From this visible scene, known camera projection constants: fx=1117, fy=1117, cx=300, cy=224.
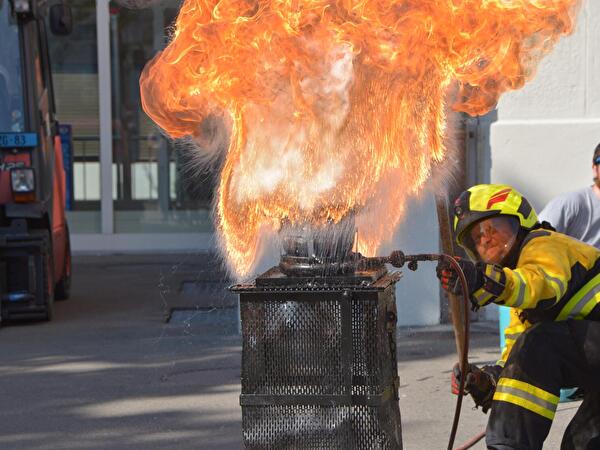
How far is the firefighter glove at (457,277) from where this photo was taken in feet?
12.5

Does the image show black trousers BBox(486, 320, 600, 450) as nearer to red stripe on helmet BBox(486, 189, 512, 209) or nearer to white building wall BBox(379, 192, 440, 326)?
red stripe on helmet BBox(486, 189, 512, 209)

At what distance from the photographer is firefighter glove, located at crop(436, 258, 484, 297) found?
12.5 feet

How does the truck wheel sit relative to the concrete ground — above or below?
above

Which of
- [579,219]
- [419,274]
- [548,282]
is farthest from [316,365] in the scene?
[419,274]

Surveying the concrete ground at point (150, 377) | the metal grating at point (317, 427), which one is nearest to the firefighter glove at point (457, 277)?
the metal grating at point (317, 427)

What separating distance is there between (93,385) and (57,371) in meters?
0.62

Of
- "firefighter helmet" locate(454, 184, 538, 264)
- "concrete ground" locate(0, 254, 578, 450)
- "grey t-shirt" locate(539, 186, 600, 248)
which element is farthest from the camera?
"concrete ground" locate(0, 254, 578, 450)

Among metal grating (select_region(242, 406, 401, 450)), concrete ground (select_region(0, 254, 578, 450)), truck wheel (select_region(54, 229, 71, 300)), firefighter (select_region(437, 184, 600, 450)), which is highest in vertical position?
firefighter (select_region(437, 184, 600, 450))

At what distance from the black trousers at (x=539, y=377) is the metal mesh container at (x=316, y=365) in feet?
1.60

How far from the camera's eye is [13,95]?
10.4m

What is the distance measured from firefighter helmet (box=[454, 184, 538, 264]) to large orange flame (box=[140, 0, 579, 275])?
61 cm

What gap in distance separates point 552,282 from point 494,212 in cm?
35

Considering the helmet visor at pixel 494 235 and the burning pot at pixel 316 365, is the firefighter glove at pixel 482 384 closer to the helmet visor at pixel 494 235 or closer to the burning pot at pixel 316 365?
the burning pot at pixel 316 365

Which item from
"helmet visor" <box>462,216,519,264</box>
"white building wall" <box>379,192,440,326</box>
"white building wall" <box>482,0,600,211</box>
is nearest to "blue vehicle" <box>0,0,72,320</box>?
"white building wall" <box>379,192,440,326</box>
